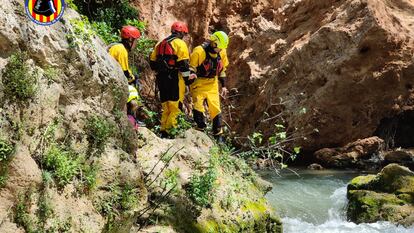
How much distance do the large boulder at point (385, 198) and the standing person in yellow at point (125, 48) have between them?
4218 mm

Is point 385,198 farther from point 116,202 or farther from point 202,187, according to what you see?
point 116,202

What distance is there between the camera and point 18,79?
344cm

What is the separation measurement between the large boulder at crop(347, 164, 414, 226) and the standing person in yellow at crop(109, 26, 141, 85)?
4218 millimetres

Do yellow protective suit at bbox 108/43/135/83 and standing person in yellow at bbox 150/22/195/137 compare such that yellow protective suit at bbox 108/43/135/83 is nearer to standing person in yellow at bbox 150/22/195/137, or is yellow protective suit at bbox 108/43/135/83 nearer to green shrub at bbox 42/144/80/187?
standing person in yellow at bbox 150/22/195/137

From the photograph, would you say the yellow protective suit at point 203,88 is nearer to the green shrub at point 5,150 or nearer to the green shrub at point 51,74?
the green shrub at point 51,74

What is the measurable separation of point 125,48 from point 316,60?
24.7 feet

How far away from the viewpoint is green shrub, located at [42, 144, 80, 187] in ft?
11.8

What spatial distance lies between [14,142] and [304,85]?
10.1 m

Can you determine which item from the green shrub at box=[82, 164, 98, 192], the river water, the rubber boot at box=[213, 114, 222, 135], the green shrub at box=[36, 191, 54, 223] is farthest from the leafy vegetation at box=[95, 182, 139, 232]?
the river water

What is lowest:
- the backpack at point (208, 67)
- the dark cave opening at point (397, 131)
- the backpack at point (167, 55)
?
the dark cave opening at point (397, 131)

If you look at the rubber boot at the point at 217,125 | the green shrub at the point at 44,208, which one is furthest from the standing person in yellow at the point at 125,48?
the green shrub at the point at 44,208

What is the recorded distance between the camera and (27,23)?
11.8 ft

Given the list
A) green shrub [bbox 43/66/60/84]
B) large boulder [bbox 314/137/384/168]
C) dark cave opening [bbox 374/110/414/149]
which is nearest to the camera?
green shrub [bbox 43/66/60/84]

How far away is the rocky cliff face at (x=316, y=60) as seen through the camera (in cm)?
1184
